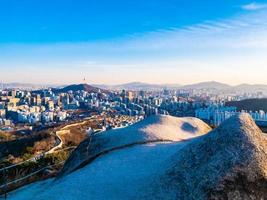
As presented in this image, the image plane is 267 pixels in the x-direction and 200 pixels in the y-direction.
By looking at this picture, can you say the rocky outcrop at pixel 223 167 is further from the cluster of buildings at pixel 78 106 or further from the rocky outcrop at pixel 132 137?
the cluster of buildings at pixel 78 106

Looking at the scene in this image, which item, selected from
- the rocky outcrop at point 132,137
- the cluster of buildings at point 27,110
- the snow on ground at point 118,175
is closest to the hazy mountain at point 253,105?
the cluster of buildings at point 27,110

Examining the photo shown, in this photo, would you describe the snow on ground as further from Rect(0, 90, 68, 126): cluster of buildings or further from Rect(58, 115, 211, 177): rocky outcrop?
Rect(0, 90, 68, 126): cluster of buildings

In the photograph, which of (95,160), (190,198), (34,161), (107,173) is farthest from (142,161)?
(34,161)

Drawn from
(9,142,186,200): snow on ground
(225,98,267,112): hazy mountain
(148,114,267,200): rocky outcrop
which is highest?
(148,114,267,200): rocky outcrop

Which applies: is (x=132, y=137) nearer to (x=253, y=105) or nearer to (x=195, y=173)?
(x=195, y=173)

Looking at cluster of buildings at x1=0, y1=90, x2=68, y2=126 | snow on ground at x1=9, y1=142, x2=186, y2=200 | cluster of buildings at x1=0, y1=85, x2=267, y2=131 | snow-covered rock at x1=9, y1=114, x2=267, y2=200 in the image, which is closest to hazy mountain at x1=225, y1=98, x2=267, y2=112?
cluster of buildings at x1=0, y1=85, x2=267, y2=131

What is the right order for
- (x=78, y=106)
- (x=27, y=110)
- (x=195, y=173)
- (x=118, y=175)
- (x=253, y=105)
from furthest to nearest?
(x=78, y=106), (x=27, y=110), (x=253, y=105), (x=118, y=175), (x=195, y=173)

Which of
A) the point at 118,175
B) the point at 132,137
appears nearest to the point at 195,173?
the point at 118,175
